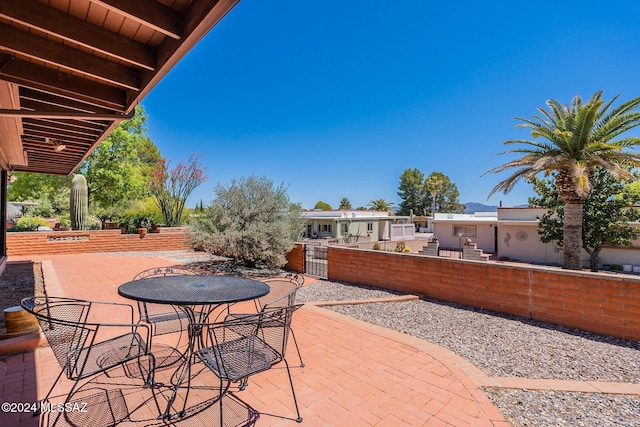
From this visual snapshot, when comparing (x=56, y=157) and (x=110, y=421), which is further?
(x=56, y=157)

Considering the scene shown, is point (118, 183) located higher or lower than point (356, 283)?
higher

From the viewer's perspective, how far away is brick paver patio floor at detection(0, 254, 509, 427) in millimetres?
2334

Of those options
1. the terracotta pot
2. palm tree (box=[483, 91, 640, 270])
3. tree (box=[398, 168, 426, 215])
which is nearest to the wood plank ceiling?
the terracotta pot

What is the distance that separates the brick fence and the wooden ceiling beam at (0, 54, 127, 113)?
598cm

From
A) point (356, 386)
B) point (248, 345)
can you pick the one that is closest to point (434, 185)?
point (356, 386)

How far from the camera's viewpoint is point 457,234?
23234mm

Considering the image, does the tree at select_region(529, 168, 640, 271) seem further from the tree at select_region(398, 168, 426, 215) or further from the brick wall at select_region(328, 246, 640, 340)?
the tree at select_region(398, 168, 426, 215)

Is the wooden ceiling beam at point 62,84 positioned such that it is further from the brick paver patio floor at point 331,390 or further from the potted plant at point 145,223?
the potted plant at point 145,223

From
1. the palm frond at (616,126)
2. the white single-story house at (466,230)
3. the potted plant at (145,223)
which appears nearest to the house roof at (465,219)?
the white single-story house at (466,230)

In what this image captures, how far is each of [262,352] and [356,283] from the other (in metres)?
5.77

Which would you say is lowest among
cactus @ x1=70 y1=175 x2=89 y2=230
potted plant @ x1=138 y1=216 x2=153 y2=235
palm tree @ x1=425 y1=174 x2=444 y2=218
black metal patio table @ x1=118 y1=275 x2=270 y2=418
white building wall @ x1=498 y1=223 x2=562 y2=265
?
white building wall @ x1=498 y1=223 x2=562 y2=265

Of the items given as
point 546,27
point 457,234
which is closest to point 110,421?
point 546,27

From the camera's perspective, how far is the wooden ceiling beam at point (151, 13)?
1.91 metres

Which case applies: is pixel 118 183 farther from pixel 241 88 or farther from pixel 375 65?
pixel 375 65
